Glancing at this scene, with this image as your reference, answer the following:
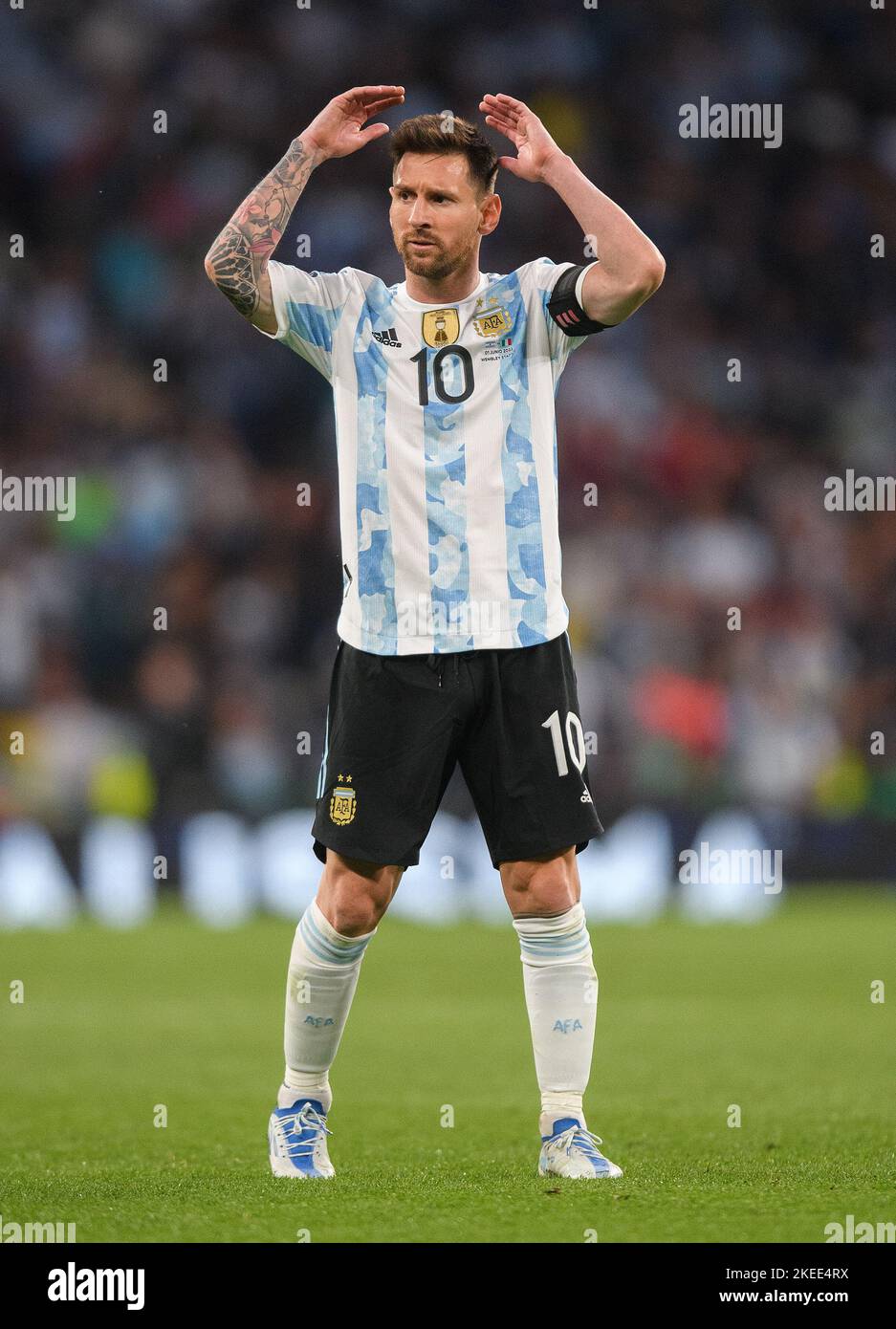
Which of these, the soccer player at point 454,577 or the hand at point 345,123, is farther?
the hand at point 345,123

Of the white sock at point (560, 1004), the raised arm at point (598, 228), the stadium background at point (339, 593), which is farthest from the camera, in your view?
the stadium background at point (339, 593)

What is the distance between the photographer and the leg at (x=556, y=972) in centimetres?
452

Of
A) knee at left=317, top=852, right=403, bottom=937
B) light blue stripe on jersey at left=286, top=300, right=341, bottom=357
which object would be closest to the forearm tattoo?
light blue stripe on jersey at left=286, top=300, right=341, bottom=357

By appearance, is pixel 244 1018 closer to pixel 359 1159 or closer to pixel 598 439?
pixel 359 1159

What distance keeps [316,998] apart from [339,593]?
8.31 meters

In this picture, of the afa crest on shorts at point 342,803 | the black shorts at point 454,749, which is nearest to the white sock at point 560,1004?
the black shorts at point 454,749

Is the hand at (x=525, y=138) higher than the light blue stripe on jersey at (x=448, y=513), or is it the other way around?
the hand at (x=525, y=138)

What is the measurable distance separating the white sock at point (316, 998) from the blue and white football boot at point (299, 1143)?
0.12ft

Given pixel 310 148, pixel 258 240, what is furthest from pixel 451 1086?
pixel 310 148

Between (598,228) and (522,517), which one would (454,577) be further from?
(598,228)

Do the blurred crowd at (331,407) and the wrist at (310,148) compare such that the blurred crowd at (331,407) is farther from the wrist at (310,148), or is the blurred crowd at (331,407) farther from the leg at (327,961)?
the wrist at (310,148)

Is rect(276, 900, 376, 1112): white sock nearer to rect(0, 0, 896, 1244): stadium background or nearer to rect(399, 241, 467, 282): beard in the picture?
rect(0, 0, 896, 1244): stadium background

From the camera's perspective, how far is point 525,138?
4496 mm

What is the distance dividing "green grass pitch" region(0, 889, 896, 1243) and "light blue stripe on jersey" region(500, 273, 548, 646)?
53.0 inches
